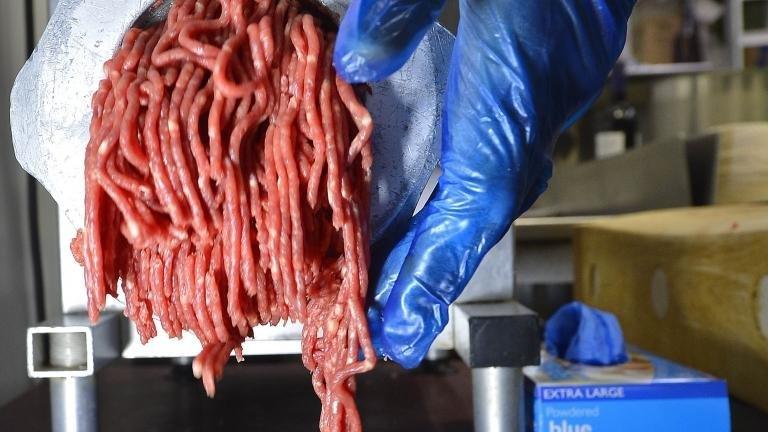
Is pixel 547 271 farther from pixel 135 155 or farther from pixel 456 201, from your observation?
pixel 135 155

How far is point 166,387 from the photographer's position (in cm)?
110

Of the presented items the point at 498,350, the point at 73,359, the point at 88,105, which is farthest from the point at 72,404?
the point at 498,350

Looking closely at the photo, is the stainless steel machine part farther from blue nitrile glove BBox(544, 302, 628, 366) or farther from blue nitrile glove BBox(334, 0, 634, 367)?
blue nitrile glove BBox(544, 302, 628, 366)

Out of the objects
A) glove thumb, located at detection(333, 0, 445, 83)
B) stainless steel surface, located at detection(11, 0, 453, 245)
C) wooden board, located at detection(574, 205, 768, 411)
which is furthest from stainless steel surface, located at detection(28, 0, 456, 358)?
wooden board, located at detection(574, 205, 768, 411)

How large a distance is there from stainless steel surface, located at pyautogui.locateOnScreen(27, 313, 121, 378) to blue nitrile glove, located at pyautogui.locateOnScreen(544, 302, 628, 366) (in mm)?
620

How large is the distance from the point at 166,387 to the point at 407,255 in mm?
823

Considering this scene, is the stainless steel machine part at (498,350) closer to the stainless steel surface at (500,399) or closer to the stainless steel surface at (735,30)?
the stainless steel surface at (500,399)

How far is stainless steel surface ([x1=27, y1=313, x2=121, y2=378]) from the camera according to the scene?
61cm

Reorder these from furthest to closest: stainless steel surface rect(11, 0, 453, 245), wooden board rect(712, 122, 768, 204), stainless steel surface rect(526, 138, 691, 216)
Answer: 1. stainless steel surface rect(526, 138, 691, 216)
2. wooden board rect(712, 122, 768, 204)
3. stainless steel surface rect(11, 0, 453, 245)

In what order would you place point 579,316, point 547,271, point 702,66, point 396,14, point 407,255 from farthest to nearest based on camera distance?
point 702,66 < point 547,271 < point 579,316 < point 407,255 < point 396,14

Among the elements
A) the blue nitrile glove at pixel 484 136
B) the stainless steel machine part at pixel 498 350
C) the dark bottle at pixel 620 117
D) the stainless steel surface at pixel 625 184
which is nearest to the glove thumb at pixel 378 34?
the blue nitrile glove at pixel 484 136

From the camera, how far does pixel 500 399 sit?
643 mm

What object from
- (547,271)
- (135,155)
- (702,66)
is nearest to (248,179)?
(135,155)

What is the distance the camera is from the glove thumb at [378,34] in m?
0.33
